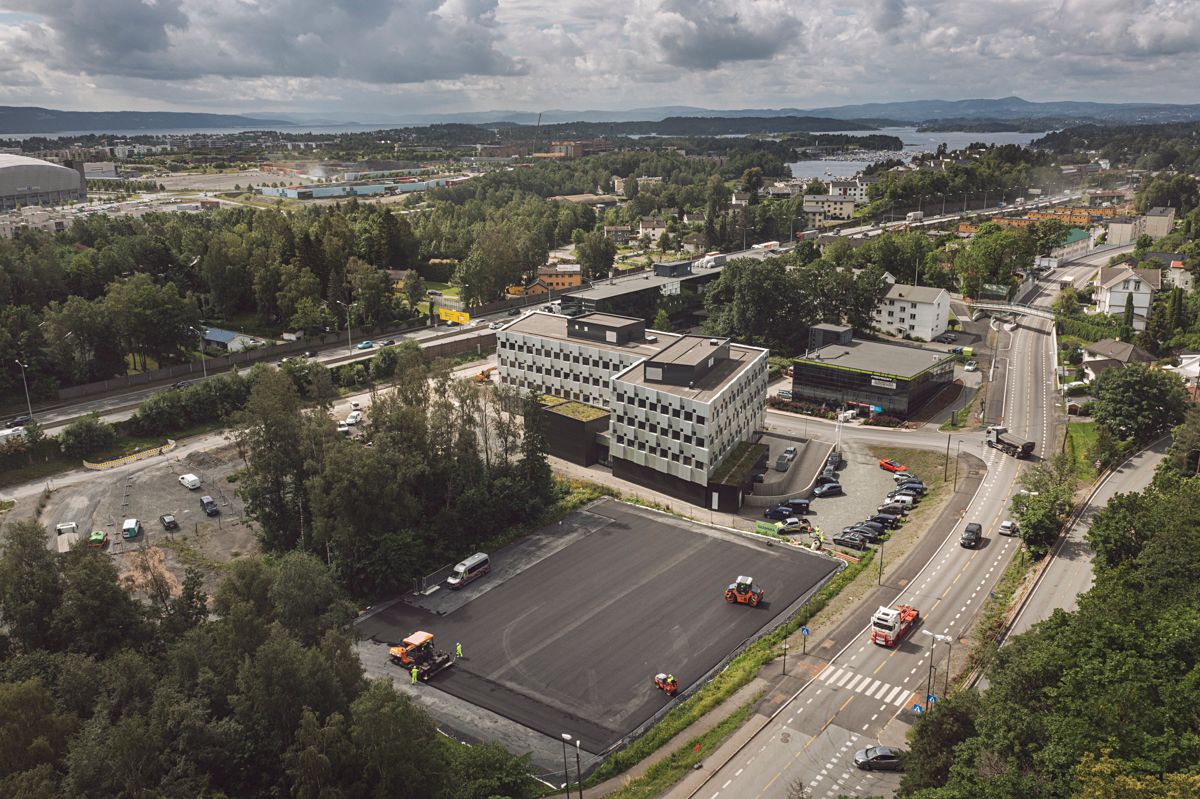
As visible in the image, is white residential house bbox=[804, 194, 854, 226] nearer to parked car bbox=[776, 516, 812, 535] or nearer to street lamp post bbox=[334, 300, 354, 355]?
street lamp post bbox=[334, 300, 354, 355]

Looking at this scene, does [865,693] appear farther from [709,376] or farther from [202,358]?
[202,358]

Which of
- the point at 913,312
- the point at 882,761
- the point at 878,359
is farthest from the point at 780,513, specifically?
the point at 913,312

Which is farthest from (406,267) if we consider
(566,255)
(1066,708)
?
(1066,708)

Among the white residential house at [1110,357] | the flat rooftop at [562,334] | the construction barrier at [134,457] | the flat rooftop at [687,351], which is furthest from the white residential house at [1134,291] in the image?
the construction barrier at [134,457]

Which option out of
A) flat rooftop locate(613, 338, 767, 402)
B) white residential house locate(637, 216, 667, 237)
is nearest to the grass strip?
flat rooftop locate(613, 338, 767, 402)

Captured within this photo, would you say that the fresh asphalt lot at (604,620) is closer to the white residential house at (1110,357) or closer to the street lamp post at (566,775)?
the street lamp post at (566,775)
